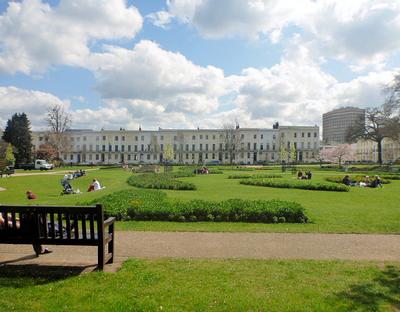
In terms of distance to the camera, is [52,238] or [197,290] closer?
[197,290]

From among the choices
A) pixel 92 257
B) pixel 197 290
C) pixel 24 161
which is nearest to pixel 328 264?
pixel 197 290

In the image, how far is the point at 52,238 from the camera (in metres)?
5.82

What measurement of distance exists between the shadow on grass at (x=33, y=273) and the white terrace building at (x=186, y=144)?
106754 millimetres

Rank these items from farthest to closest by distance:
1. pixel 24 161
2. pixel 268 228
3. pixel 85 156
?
pixel 85 156
pixel 24 161
pixel 268 228


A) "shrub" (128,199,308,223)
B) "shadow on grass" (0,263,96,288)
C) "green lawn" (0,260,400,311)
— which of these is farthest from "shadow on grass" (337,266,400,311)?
"shrub" (128,199,308,223)

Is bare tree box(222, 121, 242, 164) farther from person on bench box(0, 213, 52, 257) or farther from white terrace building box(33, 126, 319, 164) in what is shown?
person on bench box(0, 213, 52, 257)

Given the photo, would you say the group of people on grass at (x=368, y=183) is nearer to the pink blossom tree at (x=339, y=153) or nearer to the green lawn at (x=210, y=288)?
the green lawn at (x=210, y=288)

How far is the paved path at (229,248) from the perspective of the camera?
6570mm

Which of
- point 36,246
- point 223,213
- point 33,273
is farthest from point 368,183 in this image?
point 33,273

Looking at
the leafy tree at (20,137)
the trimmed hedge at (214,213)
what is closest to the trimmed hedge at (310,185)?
the trimmed hedge at (214,213)

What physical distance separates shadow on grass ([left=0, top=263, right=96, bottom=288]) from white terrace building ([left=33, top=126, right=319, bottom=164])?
10675 cm

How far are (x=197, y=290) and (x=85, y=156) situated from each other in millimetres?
116531

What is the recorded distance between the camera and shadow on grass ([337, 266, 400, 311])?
430 centimetres

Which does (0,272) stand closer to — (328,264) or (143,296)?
(143,296)
